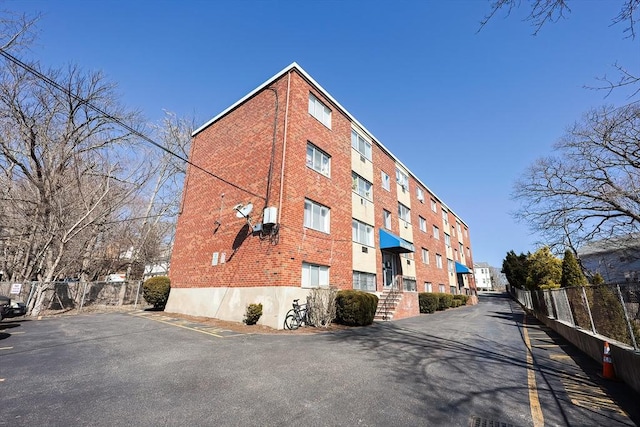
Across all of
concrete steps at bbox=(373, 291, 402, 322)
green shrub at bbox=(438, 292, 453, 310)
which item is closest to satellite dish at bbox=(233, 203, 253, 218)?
concrete steps at bbox=(373, 291, 402, 322)

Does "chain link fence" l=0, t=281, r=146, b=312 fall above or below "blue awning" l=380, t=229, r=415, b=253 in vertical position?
below

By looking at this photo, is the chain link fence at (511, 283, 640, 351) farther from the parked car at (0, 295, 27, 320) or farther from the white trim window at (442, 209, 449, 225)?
the white trim window at (442, 209, 449, 225)

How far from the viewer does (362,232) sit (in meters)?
17.7

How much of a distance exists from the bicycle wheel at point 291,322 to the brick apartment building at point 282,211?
243mm

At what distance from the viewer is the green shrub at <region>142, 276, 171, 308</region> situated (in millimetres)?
16531

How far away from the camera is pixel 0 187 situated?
17781 mm

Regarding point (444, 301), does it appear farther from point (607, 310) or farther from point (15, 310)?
point (15, 310)

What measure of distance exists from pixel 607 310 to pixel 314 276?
383 inches

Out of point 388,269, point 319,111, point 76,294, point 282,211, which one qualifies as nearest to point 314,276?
point 282,211

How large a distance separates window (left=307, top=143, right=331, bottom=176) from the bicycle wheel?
7.45 metres

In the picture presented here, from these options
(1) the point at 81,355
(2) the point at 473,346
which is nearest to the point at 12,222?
(1) the point at 81,355

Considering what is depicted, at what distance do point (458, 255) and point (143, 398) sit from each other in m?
41.0

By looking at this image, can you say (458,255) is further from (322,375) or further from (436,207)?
(322,375)

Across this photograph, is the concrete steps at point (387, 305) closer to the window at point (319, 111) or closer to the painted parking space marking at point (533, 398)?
the painted parking space marking at point (533, 398)
